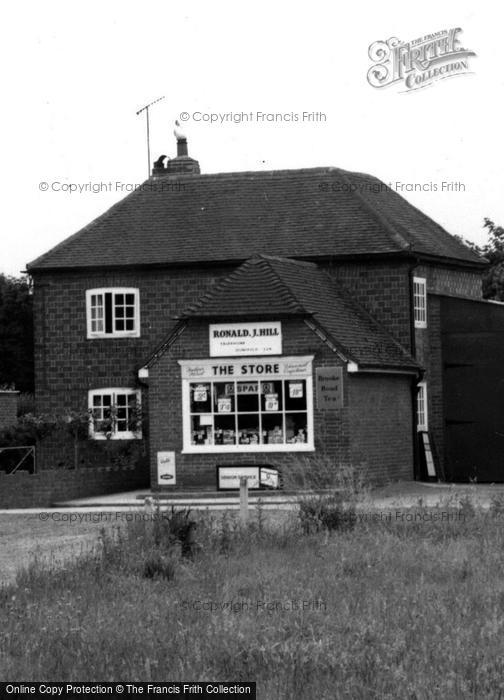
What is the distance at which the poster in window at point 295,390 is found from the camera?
31844mm

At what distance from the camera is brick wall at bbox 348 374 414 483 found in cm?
3197

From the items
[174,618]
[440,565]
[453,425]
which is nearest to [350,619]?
[174,618]

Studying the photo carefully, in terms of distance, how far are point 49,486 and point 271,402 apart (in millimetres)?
5177

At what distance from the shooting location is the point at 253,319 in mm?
32125

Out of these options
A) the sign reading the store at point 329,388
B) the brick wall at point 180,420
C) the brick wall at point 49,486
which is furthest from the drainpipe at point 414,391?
the brick wall at point 49,486

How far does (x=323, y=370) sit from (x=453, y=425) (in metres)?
6.50

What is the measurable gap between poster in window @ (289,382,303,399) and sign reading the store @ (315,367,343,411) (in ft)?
1.44

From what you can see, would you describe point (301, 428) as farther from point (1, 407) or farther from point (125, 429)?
Answer: point (1, 407)

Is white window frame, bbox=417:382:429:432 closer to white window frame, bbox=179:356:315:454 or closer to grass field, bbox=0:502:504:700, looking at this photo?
white window frame, bbox=179:356:315:454

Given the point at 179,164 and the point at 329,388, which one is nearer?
the point at 329,388

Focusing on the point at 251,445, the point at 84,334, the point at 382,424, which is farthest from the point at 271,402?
the point at 84,334

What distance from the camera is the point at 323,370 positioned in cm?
3156

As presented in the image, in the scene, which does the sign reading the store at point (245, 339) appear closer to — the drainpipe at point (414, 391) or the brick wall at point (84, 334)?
the drainpipe at point (414, 391)

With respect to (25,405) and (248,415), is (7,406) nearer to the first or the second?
(25,405)
